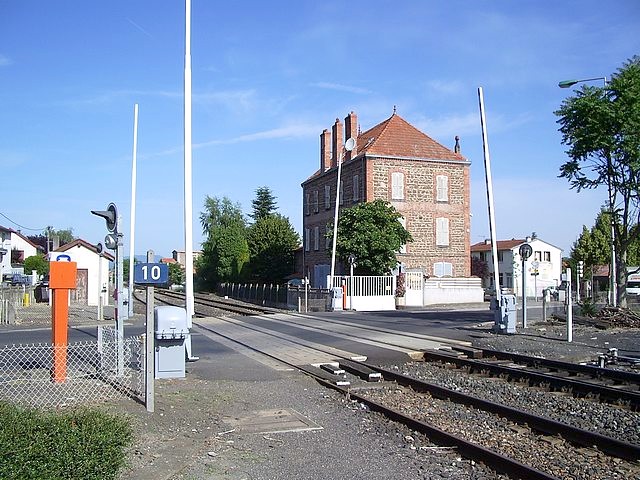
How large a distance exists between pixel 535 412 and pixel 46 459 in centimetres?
693

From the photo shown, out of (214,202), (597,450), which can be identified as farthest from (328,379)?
(214,202)

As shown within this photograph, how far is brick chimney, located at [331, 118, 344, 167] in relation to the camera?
2031 inches

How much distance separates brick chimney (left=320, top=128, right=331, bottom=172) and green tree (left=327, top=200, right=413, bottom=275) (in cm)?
1481

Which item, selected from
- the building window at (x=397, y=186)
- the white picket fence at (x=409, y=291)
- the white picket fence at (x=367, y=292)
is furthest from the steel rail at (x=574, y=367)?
the building window at (x=397, y=186)

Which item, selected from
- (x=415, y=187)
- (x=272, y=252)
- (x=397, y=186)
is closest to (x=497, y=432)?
(x=397, y=186)

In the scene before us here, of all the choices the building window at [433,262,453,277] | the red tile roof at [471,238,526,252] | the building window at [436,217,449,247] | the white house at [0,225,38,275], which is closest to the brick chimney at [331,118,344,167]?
the building window at [436,217,449,247]

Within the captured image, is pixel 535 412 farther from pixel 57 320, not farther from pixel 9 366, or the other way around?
pixel 9 366

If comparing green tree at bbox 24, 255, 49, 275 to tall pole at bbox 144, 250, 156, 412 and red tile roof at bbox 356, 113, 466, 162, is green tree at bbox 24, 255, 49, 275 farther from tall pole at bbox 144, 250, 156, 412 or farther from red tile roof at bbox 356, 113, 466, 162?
tall pole at bbox 144, 250, 156, 412

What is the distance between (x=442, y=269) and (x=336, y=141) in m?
12.9

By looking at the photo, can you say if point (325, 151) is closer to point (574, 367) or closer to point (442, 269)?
point (442, 269)

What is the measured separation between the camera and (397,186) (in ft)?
158

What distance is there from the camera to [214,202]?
107312mm

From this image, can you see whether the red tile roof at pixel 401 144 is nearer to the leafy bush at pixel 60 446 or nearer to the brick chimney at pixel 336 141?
the brick chimney at pixel 336 141

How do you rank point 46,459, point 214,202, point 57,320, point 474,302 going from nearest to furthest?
point 46,459 < point 57,320 < point 474,302 < point 214,202
